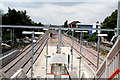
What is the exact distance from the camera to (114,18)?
45.8 ft

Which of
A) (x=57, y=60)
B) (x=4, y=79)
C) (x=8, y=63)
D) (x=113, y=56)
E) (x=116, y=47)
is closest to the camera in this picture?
(x=116, y=47)

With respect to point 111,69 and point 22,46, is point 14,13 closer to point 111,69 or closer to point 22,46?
point 22,46

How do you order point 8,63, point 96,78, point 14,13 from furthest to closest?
point 14,13 < point 8,63 < point 96,78

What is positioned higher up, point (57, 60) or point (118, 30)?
point (118, 30)

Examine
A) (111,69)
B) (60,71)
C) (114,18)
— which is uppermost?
(114,18)

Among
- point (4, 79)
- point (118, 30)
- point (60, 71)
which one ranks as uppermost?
point (118, 30)

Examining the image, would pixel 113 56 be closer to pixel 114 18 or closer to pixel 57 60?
pixel 57 60

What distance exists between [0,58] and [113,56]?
906 cm

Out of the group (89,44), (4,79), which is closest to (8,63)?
(4,79)

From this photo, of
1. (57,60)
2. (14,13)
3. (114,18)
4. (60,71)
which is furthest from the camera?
(14,13)

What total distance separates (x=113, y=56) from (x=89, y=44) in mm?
15350

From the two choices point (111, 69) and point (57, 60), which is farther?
point (57, 60)

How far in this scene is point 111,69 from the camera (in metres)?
2.36

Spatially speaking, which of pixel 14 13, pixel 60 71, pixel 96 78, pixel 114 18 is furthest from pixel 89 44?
pixel 96 78
